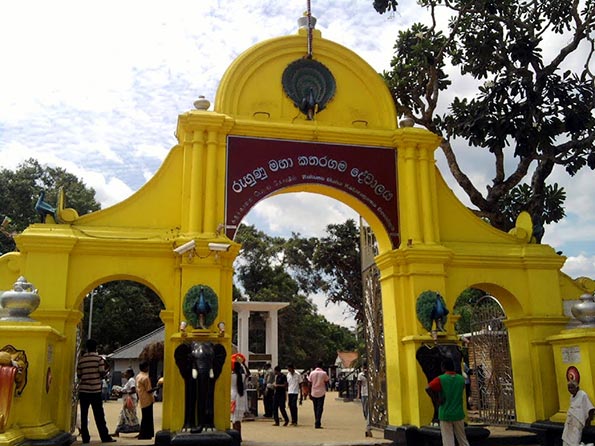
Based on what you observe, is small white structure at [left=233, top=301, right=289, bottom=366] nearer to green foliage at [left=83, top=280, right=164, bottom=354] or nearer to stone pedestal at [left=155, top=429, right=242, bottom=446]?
stone pedestal at [left=155, top=429, right=242, bottom=446]

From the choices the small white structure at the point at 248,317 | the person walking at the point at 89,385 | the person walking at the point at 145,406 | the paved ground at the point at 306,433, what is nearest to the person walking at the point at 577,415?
the paved ground at the point at 306,433

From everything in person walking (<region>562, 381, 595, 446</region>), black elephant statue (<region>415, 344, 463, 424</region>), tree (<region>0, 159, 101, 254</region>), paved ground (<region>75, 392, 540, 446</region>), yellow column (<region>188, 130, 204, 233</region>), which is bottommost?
paved ground (<region>75, 392, 540, 446</region>)

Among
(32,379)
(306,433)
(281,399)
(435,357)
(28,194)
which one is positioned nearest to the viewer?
(32,379)

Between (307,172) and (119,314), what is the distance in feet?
74.1

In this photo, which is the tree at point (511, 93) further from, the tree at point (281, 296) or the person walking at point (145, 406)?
the tree at point (281, 296)

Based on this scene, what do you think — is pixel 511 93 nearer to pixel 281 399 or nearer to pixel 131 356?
pixel 281 399

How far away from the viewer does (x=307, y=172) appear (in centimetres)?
1035

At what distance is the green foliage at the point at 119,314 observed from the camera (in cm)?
3011

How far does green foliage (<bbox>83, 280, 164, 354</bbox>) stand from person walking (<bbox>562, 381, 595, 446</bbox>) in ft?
83.8

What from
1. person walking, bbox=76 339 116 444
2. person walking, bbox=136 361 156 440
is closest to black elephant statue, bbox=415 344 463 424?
person walking, bbox=136 361 156 440

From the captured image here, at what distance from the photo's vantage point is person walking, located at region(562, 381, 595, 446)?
7855 millimetres

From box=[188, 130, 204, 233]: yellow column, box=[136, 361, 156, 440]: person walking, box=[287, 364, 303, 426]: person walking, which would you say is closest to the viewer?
box=[188, 130, 204, 233]: yellow column

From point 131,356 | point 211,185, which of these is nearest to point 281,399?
point 211,185

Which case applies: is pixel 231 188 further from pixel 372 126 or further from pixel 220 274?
pixel 372 126
